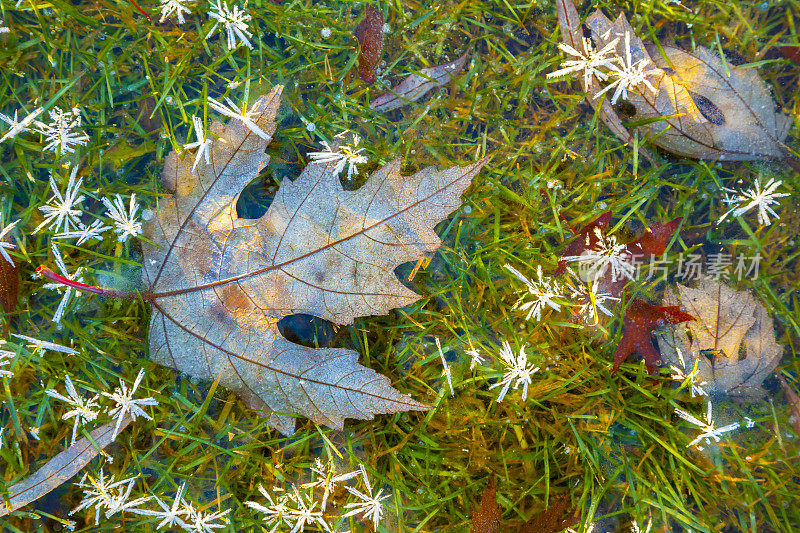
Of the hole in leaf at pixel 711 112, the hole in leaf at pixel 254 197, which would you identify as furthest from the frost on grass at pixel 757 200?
the hole in leaf at pixel 254 197

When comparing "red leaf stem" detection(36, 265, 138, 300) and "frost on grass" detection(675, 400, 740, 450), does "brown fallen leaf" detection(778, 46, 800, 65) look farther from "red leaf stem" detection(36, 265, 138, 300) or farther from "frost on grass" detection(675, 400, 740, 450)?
"red leaf stem" detection(36, 265, 138, 300)

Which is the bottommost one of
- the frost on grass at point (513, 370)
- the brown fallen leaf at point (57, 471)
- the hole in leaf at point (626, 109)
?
the brown fallen leaf at point (57, 471)

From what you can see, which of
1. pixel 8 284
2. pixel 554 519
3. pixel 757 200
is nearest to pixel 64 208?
pixel 8 284

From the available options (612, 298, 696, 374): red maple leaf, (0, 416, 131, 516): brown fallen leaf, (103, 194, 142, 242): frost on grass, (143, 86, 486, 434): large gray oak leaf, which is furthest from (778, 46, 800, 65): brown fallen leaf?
(0, 416, 131, 516): brown fallen leaf

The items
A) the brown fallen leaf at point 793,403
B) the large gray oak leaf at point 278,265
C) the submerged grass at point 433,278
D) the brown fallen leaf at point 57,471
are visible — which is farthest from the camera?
the brown fallen leaf at point 793,403

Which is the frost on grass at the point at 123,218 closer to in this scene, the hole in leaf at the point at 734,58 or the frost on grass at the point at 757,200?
the frost on grass at the point at 757,200

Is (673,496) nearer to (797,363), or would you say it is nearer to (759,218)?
(797,363)
